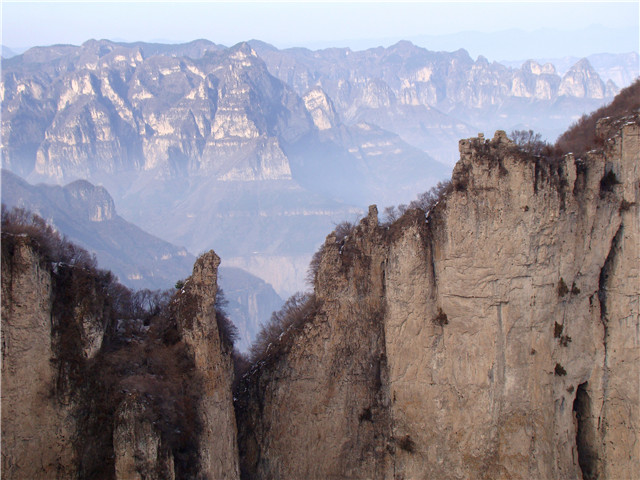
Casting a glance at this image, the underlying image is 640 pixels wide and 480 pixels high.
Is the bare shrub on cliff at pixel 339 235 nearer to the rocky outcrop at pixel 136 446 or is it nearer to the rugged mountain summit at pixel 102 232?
the rocky outcrop at pixel 136 446

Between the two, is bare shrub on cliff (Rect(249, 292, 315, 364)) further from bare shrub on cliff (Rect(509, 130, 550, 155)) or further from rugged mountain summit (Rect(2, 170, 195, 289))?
rugged mountain summit (Rect(2, 170, 195, 289))

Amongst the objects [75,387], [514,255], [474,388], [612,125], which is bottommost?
[474,388]

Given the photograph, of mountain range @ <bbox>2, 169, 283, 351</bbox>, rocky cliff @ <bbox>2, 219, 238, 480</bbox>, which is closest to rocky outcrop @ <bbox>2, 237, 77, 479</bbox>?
rocky cliff @ <bbox>2, 219, 238, 480</bbox>

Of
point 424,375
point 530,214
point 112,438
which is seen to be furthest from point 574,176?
point 112,438

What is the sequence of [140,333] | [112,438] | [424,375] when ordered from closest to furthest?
1. [112,438]
2. [140,333]
3. [424,375]

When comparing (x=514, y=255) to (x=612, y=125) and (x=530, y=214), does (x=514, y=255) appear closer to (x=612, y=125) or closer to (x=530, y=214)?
(x=530, y=214)

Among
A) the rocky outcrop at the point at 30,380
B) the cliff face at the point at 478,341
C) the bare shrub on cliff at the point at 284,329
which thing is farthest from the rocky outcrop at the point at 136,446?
the bare shrub on cliff at the point at 284,329
